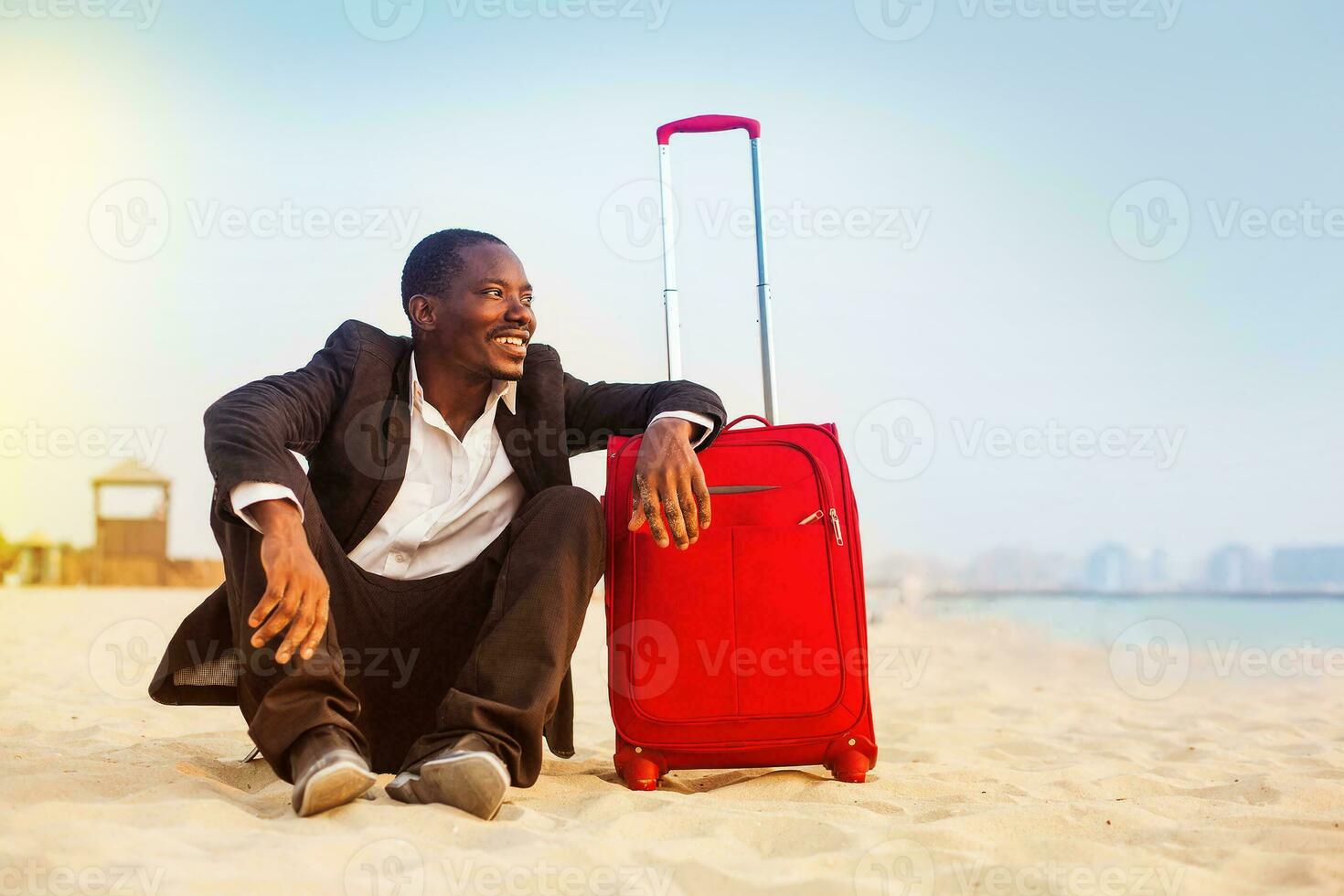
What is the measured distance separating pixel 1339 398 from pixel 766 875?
63.3ft

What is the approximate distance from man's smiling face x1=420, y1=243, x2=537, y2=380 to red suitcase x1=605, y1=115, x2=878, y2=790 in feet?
1.63

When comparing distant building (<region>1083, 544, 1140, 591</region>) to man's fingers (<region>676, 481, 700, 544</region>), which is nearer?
man's fingers (<region>676, 481, 700, 544</region>)

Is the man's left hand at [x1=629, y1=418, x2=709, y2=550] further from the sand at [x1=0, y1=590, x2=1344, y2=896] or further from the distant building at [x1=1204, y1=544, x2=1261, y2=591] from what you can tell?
the distant building at [x1=1204, y1=544, x2=1261, y2=591]

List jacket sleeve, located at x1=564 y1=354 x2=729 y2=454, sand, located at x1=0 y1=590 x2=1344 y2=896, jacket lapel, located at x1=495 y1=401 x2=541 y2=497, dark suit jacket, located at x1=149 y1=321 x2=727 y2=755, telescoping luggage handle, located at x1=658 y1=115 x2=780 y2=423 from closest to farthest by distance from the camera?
sand, located at x1=0 y1=590 x2=1344 y2=896, dark suit jacket, located at x1=149 y1=321 x2=727 y2=755, jacket lapel, located at x1=495 y1=401 x2=541 y2=497, jacket sleeve, located at x1=564 y1=354 x2=729 y2=454, telescoping luggage handle, located at x1=658 y1=115 x2=780 y2=423

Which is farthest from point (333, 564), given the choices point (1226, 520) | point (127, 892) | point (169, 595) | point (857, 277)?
point (1226, 520)

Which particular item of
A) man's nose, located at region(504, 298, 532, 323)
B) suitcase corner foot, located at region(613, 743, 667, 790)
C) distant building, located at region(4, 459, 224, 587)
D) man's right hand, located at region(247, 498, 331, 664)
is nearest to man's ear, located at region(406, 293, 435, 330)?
man's nose, located at region(504, 298, 532, 323)

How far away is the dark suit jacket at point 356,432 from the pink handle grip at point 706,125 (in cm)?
94

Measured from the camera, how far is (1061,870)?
60.1 inches

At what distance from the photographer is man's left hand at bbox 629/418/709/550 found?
2.16 m

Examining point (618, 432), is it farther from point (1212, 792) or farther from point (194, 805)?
point (1212, 792)

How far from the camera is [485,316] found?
256 cm

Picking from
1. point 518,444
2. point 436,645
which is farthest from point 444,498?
point 436,645

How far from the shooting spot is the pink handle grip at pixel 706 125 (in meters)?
3.25

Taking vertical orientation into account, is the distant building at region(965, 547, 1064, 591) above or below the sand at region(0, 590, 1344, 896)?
below
